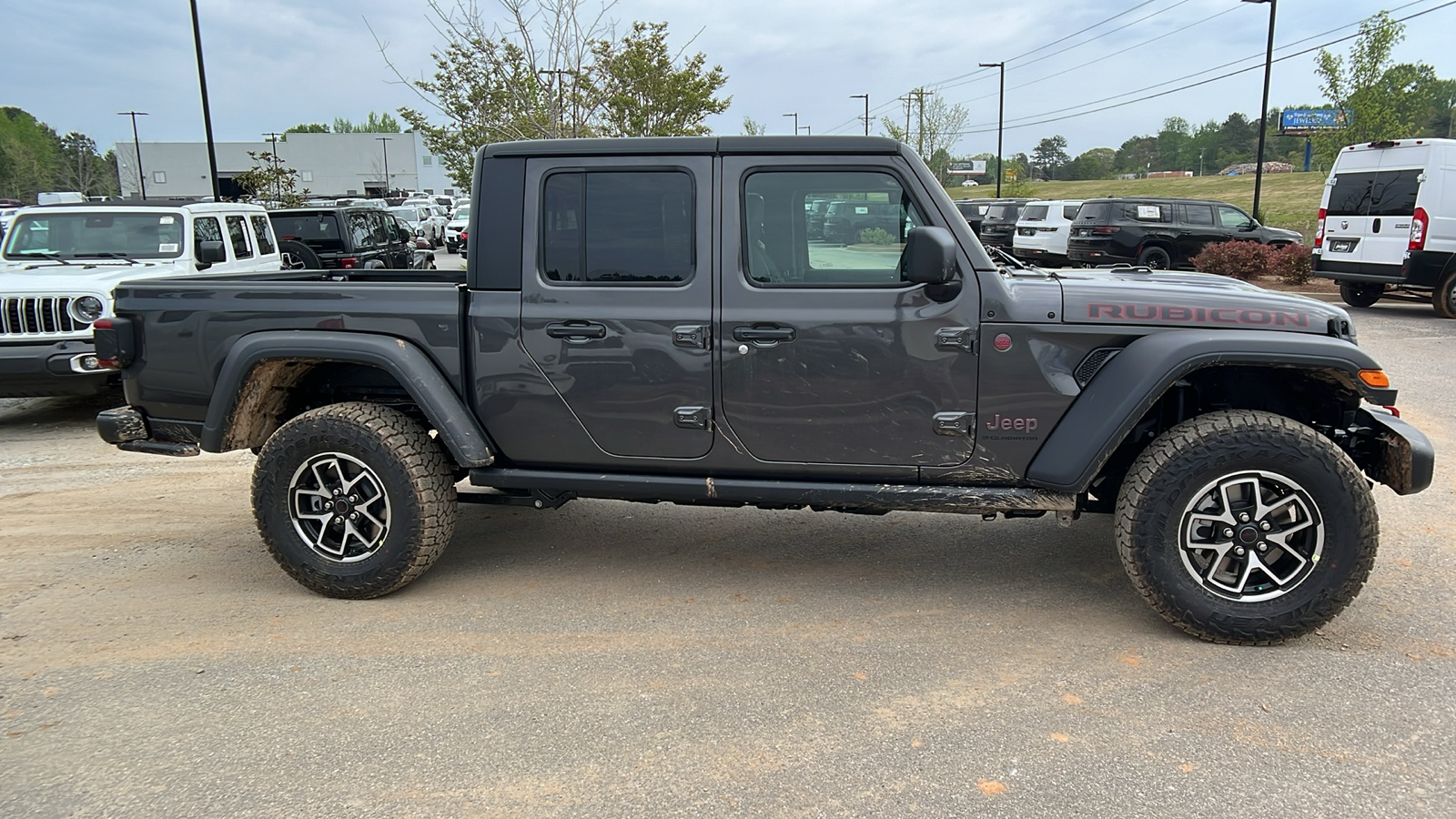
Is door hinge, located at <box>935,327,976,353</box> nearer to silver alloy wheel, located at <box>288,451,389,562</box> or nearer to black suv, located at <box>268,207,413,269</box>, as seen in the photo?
silver alloy wheel, located at <box>288,451,389,562</box>

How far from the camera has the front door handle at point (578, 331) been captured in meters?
4.07

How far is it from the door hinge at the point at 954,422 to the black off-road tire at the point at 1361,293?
14.2 m

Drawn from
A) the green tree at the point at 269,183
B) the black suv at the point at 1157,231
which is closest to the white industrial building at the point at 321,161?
the green tree at the point at 269,183

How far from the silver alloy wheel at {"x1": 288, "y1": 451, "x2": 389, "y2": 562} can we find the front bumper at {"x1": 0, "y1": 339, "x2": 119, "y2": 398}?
4158mm

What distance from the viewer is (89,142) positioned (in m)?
94.9

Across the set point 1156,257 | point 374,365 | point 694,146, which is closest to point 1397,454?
point 694,146

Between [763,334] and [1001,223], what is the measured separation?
24.7m

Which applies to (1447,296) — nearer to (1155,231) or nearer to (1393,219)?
(1393,219)

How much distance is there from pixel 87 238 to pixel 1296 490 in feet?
32.1

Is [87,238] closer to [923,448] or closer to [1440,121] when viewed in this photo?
[923,448]

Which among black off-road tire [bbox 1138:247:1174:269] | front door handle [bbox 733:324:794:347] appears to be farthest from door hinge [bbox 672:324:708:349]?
black off-road tire [bbox 1138:247:1174:269]

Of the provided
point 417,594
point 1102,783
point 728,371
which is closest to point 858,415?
point 728,371

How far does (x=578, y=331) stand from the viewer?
4078 mm

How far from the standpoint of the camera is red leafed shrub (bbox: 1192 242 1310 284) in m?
17.3
